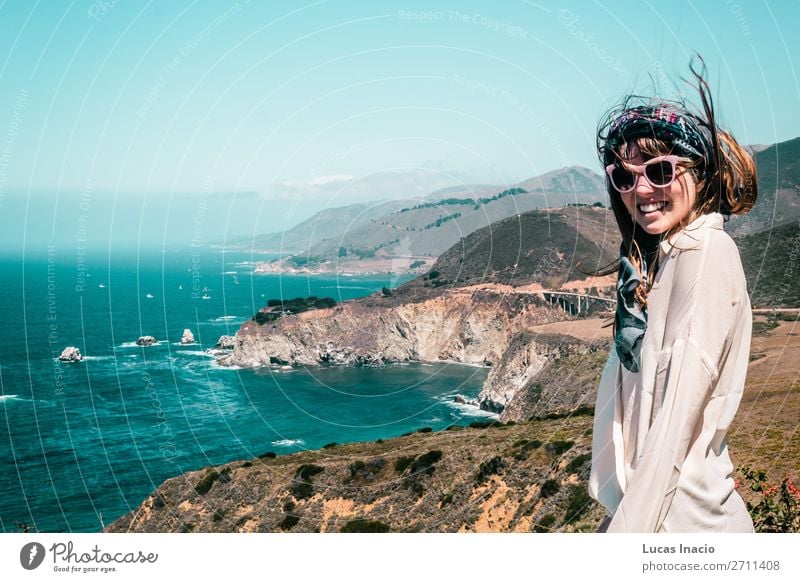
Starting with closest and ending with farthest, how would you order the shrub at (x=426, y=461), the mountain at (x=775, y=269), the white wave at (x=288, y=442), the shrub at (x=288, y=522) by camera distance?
the shrub at (x=288, y=522)
the shrub at (x=426, y=461)
the mountain at (x=775, y=269)
the white wave at (x=288, y=442)

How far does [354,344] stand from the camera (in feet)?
427

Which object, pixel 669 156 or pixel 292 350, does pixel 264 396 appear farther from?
pixel 669 156

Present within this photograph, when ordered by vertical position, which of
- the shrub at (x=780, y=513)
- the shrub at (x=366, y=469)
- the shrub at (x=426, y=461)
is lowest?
the shrub at (x=366, y=469)

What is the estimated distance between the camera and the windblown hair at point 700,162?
3.97 m

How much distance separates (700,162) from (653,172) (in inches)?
9.6

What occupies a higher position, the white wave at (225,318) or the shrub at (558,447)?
the shrub at (558,447)

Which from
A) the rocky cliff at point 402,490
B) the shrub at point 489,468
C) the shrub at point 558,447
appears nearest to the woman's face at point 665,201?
the rocky cliff at point 402,490

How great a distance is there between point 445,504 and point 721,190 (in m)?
25.1

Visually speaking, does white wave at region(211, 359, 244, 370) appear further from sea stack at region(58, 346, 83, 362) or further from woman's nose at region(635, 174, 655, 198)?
woman's nose at region(635, 174, 655, 198)

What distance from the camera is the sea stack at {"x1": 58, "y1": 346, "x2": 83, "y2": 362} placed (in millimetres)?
112812

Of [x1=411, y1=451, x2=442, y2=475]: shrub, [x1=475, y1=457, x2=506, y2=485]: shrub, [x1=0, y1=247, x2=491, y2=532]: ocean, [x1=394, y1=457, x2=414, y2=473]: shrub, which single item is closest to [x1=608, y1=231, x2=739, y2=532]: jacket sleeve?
[x1=475, y1=457, x2=506, y2=485]: shrub

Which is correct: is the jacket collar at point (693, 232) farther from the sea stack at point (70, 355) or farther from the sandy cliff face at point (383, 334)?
the sea stack at point (70, 355)

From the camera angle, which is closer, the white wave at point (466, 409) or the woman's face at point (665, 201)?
the woman's face at point (665, 201)

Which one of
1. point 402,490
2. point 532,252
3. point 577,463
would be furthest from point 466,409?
point 577,463
